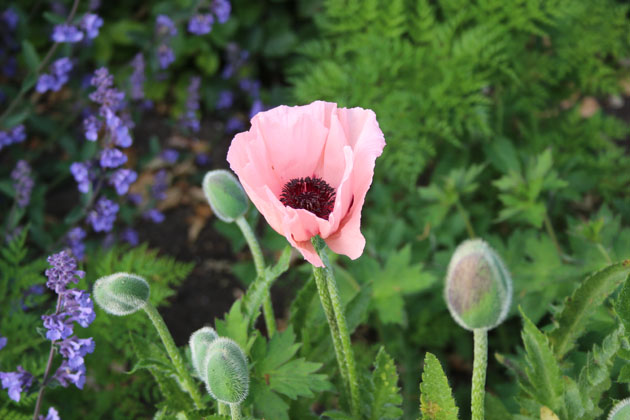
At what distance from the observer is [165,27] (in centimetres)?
266

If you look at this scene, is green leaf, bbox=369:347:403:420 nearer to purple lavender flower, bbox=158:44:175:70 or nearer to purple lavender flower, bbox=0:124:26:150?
purple lavender flower, bbox=0:124:26:150

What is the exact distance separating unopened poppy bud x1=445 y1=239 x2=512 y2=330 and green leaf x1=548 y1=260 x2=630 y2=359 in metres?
0.40

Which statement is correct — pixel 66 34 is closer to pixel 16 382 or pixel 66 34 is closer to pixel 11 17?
pixel 11 17

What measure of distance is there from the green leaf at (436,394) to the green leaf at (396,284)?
2.50ft

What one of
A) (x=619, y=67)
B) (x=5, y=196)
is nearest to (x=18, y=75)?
(x=5, y=196)

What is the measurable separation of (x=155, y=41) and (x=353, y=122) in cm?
173

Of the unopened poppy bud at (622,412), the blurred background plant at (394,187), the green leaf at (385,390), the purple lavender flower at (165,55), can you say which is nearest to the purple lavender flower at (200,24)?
the blurred background plant at (394,187)

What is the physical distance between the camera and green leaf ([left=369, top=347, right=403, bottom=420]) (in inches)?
53.9

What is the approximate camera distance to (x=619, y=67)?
287 centimetres

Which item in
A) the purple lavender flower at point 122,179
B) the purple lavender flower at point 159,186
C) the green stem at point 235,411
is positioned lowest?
the purple lavender flower at point 159,186

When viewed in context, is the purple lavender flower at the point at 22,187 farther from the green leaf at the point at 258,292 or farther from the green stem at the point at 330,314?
the green stem at the point at 330,314

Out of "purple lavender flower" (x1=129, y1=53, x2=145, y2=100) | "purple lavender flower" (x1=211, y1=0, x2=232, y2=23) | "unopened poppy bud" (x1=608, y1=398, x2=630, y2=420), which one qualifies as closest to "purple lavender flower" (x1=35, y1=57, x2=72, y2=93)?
"purple lavender flower" (x1=129, y1=53, x2=145, y2=100)

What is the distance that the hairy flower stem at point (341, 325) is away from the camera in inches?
47.1

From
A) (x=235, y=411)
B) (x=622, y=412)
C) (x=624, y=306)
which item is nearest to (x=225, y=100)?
(x=235, y=411)
